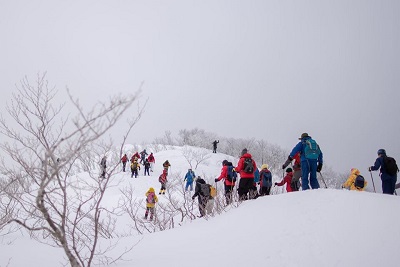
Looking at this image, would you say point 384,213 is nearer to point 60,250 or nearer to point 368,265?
point 368,265

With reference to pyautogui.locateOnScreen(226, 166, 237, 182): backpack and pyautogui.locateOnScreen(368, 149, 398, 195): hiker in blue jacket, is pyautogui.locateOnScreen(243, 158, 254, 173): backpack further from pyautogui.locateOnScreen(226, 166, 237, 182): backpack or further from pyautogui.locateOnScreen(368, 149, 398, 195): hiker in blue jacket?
pyautogui.locateOnScreen(368, 149, 398, 195): hiker in blue jacket

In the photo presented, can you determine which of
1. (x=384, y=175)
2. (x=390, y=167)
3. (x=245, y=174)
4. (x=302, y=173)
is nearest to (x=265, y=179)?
(x=245, y=174)

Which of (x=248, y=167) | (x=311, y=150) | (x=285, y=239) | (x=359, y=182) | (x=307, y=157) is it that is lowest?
(x=285, y=239)

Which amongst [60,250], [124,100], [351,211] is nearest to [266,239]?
[351,211]

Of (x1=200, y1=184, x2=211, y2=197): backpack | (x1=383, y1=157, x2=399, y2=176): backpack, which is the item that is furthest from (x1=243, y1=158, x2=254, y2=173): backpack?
(x1=383, y1=157, x2=399, y2=176): backpack

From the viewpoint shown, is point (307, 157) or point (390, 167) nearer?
point (307, 157)

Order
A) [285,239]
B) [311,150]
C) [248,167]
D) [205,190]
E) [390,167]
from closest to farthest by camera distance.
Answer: [285,239]
[311,150]
[390,167]
[248,167]
[205,190]

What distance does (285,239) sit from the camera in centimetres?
368

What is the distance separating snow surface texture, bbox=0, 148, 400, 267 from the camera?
3132 mm

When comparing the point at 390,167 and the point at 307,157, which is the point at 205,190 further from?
the point at 390,167

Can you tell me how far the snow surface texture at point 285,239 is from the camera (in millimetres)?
3132

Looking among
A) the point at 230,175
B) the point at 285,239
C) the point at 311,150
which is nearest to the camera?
the point at 285,239

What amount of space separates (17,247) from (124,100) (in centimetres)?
577

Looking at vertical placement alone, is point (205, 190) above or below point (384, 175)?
below
